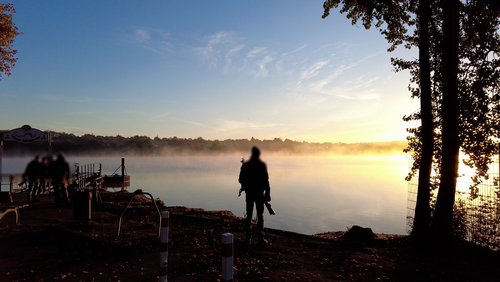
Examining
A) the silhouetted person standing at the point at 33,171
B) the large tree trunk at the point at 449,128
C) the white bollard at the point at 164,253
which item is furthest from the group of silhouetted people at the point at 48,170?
the large tree trunk at the point at 449,128

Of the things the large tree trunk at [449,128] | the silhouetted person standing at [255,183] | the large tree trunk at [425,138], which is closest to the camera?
the silhouetted person standing at [255,183]

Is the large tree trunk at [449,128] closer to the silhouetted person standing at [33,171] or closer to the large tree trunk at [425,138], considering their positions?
the large tree trunk at [425,138]

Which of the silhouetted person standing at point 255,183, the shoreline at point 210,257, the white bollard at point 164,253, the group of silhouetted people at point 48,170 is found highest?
the group of silhouetted people at point 48,170

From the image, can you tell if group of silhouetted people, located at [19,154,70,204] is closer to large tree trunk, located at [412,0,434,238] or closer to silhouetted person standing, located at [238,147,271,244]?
silhouetted person standing, located at [238,147,271,244]

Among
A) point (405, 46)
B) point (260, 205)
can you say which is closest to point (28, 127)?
point (260, 205)

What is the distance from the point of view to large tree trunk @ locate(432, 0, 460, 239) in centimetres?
1336

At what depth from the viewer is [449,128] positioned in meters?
13.5

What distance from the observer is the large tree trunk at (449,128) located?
13.4 m

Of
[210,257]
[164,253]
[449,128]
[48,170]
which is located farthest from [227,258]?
[449,128]

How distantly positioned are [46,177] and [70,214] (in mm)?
16094

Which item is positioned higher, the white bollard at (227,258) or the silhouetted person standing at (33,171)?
the silhouetted person standing at (33,171)

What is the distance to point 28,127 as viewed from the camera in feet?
37.1

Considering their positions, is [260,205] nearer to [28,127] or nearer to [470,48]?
[28,127]

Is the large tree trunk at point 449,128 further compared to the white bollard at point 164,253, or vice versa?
the large tree trunk at point 449,128
